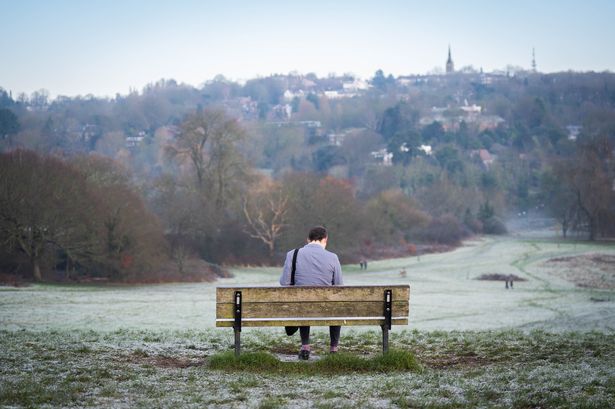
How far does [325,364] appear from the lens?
13031 millimetres

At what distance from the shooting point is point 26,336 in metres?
17.6

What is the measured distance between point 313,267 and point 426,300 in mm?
32722

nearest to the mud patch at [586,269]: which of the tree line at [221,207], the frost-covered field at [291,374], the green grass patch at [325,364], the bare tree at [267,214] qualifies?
the tree line at [221,207]

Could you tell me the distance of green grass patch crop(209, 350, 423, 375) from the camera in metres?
A: 12.9

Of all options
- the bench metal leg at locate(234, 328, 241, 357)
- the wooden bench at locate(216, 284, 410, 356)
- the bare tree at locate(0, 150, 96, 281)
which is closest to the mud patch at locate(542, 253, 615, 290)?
the bare tree at locate(0, 150, 96, 281)

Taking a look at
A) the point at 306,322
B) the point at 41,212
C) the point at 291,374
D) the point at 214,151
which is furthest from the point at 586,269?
the point at 291,374

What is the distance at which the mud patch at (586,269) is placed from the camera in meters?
61.4

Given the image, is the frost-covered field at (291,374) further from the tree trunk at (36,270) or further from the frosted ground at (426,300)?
the tree trunk at (36,270)

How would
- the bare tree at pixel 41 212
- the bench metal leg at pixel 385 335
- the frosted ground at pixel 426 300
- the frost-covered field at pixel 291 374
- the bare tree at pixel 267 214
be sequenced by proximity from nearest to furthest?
the frost-covered field at pixel 291 374, the bench metal leg at pixel 385 335, the frosted ground at pixel 426 300, the bare tree at pixel 41 212, the bare tree at pixel 267 214

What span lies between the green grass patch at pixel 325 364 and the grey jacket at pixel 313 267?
140 centimetres

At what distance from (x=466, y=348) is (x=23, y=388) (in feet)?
26.6

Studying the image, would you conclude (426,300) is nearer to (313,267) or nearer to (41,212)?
(41,212)

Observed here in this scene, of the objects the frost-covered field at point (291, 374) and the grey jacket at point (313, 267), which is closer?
the frost-covered field at point (291, 374)

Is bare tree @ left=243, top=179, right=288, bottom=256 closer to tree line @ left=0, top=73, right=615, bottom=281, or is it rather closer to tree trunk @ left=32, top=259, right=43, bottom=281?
tree line @ left=0, top=73, right=615, bottom=281
